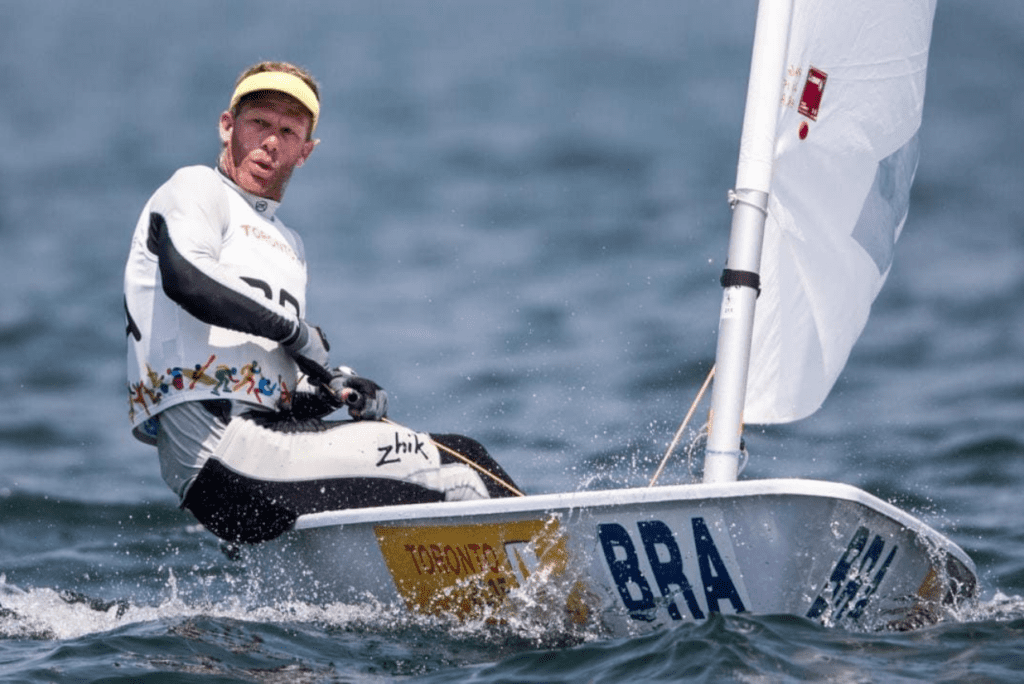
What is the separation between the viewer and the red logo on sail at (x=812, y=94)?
190 inches

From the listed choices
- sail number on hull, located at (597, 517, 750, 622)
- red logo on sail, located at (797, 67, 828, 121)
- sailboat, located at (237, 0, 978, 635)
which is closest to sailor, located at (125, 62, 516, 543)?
sailboat, located at (237, 0, 978, 635)

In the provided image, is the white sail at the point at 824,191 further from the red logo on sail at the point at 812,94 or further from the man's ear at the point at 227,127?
the man's ear at the point at 227,127

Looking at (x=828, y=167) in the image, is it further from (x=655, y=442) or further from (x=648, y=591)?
(x=655, y=442)

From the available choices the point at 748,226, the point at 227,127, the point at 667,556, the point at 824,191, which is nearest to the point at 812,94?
the point at 824,191

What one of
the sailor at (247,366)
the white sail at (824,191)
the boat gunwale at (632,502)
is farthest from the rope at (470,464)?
the white sail at (824,191)

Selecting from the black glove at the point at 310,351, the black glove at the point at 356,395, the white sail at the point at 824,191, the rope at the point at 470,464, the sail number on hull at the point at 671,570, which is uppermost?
the white sail at the point at 824,191

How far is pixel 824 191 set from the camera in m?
4.91

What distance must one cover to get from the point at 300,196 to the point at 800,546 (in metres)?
18.9

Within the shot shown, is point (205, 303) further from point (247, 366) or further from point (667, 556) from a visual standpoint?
point (667, 556)

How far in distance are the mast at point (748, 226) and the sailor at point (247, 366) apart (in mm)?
935

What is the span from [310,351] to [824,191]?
1.66m

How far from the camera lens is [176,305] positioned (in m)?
4.84

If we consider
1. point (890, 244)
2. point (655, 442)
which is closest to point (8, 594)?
point (890, 244)

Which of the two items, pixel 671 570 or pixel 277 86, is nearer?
pixel 671 570
